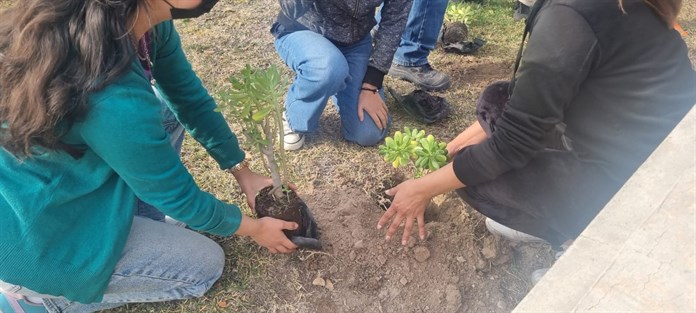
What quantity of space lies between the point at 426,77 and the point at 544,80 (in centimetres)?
188

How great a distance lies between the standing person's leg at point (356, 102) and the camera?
281cm

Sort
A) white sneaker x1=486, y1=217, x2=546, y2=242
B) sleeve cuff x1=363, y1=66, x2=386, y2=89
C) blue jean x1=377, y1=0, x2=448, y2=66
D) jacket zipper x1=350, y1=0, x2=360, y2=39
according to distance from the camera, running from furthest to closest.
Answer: blue jean x1=377, y1=0, x2=448, y2=66, sleeve cuff x1=363, y1=66, x2=386, y2=89, jacket zipper x1=350, y1=0, x2=360, y2=39, white sneaker x1=486, y1=217, x2=546, y2=242

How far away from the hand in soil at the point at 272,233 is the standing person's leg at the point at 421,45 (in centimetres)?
164

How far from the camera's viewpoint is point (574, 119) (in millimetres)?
1736

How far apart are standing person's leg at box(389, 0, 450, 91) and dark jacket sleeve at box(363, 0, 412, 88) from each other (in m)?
0.42

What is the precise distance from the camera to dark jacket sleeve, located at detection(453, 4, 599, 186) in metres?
1.40

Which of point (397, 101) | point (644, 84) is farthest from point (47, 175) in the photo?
point (397, 101)

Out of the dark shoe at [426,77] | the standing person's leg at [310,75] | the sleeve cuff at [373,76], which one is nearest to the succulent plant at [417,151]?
the standing person's leg at [310,75]

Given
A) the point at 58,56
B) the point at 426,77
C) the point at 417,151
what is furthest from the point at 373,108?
the point at 58,56

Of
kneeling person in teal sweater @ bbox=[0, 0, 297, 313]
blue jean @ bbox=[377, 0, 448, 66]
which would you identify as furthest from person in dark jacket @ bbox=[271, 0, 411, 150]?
A: kneeling person in teal sweater @ bbox=[0, 0, 297, 313]

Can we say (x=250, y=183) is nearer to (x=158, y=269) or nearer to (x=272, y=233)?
(x=272, y=233)

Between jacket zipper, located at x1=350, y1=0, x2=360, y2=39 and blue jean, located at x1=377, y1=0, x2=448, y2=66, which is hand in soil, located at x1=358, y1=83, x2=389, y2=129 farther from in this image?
blue jean, located at x1=377, y1=0, x2=448, y2=66

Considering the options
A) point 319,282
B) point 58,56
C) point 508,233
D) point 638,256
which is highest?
point 58,56

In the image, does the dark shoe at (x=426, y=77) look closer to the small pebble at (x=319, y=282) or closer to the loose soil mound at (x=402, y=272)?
the loose soil mound at (x=402, y=272)
